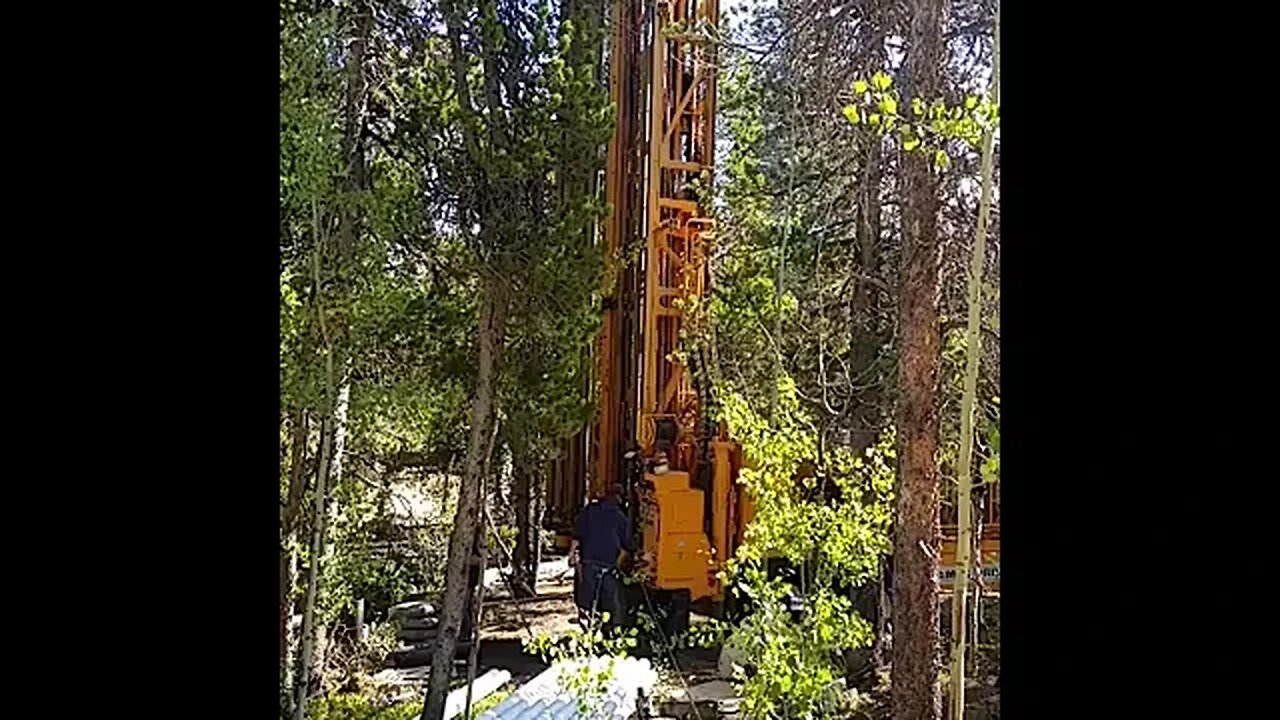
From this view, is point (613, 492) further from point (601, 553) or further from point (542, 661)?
point (542, 661)

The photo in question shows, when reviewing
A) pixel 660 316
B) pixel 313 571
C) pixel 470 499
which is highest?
pixel 660 316

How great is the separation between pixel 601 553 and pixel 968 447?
83 centimetres

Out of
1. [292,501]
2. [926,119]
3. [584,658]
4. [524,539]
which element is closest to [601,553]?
[524,539]

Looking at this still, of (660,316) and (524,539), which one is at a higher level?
(660,316)

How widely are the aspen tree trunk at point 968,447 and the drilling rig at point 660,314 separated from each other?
525 mm

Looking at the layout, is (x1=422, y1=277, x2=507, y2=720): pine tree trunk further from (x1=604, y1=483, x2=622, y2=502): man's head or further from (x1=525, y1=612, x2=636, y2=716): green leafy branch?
(x1=604, y1=483, x2=622, y2=502): man's head

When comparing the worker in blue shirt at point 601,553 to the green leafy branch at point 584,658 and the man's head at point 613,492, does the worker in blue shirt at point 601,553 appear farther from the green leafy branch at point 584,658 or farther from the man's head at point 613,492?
the green leafy branch at point 584,658

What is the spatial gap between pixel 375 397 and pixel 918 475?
0.84 meters

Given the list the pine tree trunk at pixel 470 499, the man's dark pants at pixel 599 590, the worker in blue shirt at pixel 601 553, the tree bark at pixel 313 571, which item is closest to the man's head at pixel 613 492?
the worker in blue shirt at pixel 601 553

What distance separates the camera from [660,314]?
2.03 metres

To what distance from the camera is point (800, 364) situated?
1.95 m

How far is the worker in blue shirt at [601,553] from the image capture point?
203 cm

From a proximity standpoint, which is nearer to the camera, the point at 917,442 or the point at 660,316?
the point at 917,442
